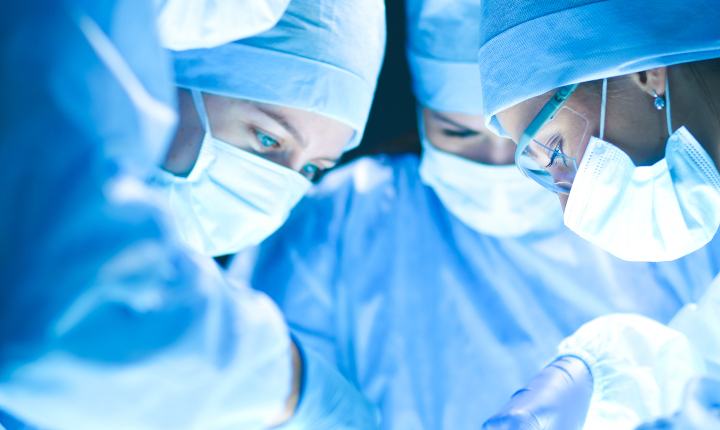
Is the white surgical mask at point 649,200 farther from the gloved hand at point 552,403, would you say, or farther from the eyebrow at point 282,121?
the eyebrow at point 282,121

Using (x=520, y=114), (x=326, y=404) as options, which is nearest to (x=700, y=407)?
(x=520, y=114)

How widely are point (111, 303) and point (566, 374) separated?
1.02 metres

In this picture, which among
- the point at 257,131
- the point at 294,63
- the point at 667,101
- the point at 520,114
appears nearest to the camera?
the point at 667,101

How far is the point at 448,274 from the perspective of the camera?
5.02 feet

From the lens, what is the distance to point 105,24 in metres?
0.57

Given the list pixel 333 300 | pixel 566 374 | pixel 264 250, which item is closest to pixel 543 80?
pixel 566 374

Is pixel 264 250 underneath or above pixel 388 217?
underneath

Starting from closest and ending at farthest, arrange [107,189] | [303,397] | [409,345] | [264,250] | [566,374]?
[107,189] → [303,397] → [566,374] → [409,345] → [264,250]

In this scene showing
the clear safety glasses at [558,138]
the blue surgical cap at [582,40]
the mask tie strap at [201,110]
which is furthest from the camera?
the mask tie strap at [201,110]

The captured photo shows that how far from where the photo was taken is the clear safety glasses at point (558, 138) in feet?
2.99

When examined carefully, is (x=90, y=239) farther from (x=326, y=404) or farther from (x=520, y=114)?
(x=520, y=114)

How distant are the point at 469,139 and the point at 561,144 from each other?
0.56m

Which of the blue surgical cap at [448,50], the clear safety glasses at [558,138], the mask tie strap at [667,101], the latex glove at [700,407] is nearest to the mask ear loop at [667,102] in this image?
the mask tie strap at [667,101]

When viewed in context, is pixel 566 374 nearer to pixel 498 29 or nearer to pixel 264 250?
pixel 498 29
